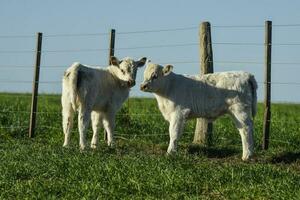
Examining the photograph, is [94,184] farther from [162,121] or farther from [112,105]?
[162,121]

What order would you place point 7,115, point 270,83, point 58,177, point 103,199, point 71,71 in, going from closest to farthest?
point 103,199 < point 58,177 < point 71,71 < point 270,83 < point 7,115

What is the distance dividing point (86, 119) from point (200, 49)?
287 centimetres

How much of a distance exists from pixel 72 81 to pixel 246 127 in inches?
125

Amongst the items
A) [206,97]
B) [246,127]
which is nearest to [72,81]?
[206,97]

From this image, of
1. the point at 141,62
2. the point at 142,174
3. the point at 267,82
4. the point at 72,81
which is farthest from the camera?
the point at 141,62

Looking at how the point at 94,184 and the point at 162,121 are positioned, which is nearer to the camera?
the point at 94,184

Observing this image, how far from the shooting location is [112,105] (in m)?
13.9

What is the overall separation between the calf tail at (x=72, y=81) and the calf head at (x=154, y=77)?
1192 millimetres

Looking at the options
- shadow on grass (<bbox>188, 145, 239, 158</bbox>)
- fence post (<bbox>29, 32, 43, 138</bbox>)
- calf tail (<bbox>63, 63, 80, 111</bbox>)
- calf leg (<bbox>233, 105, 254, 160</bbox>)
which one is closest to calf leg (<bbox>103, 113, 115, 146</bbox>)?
calf tail (<bbox>63, 63, 80, 111</bbox>)

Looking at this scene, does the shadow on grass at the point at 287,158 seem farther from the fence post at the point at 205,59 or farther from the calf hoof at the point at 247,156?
the fence post at the point at 205,59

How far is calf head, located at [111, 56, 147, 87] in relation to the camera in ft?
46.0

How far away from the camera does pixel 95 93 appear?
1327 cm

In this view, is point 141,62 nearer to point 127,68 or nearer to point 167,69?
point 127,68

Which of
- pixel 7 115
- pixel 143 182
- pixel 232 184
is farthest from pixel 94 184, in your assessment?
pixel 7 115
